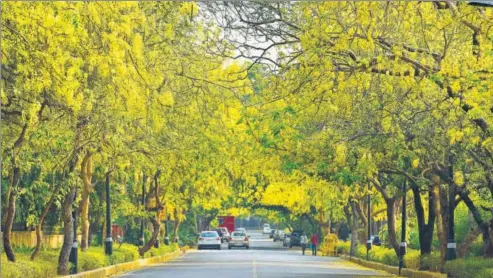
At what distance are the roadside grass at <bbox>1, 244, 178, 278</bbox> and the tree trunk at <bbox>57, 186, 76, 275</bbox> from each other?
0.26 m

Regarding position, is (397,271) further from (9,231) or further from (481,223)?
(9,231)

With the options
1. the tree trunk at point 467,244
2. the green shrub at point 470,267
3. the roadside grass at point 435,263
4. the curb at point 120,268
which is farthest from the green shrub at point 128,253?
the green shrub at point 470,267

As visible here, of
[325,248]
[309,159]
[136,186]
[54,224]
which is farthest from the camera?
[325,248]

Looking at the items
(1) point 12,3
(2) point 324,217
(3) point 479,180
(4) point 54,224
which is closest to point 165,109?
(3) point 479,180

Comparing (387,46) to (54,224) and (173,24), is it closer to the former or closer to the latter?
(173,24)

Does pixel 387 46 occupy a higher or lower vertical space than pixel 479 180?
higher

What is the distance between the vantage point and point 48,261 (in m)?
32.5

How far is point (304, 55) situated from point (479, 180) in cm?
817

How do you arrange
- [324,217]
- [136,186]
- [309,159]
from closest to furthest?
[309,159]
[136,186]
[324,217]

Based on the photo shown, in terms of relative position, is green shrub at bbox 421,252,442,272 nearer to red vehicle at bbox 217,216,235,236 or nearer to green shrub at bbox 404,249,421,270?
green shrub at bbox 404,249,421,270

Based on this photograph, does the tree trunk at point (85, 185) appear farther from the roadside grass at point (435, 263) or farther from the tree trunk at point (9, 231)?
the roadside grass at point (435, 263)

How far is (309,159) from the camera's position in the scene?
108 ft

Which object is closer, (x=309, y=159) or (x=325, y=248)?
(x=309, y=159)

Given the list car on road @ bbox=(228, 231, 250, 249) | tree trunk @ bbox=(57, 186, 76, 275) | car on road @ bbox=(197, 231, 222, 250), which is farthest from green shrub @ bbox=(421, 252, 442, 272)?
car on road @ bbox=(228, 231, 250, 249)
